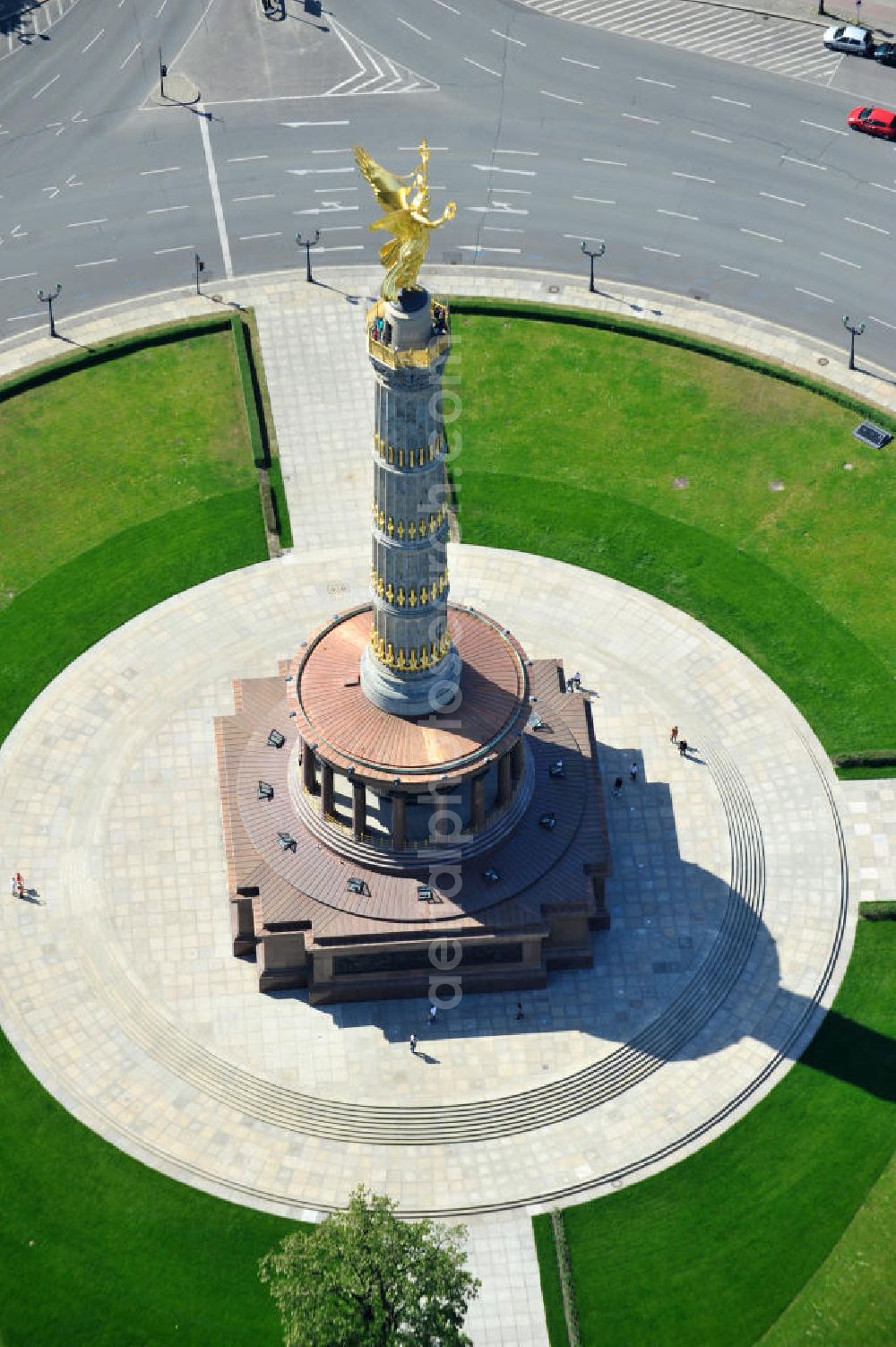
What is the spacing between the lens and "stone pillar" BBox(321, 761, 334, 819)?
126 metres

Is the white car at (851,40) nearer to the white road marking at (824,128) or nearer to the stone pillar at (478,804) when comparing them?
the white road marking at (824,128)

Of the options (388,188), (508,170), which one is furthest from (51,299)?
(388,188)

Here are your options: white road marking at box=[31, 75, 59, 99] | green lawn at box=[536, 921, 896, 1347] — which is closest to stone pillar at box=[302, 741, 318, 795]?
green lawn at box=[536, 921, 896, 1347]

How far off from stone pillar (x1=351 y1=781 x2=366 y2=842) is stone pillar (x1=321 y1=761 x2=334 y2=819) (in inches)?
56.4

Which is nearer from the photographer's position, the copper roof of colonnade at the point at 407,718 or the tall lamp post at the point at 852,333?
the copper roof of colonnade at the point at 407,718

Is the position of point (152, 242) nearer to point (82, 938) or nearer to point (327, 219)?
point (327, 219)

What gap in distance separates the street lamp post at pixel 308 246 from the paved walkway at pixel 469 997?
Answer: 68.1 ft

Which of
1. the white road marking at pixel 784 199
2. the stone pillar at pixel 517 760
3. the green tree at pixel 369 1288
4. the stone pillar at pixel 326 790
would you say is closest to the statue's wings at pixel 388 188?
the stone pillar at pixel 326 790

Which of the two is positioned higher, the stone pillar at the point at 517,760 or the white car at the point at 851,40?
the white car at the point at 851,40

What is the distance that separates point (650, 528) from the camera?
504 feet

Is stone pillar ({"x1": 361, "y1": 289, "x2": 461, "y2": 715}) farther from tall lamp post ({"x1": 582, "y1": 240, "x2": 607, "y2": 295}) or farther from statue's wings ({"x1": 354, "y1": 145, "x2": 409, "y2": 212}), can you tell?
tall lamp post ({"x1": 582, "y1": 240, "x2": 607, "y2": 295})

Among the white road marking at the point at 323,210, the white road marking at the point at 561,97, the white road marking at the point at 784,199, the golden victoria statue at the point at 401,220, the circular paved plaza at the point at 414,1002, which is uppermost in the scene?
the white road marking at the point at 561,97

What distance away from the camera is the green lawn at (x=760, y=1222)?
385ft

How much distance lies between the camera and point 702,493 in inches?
6137
